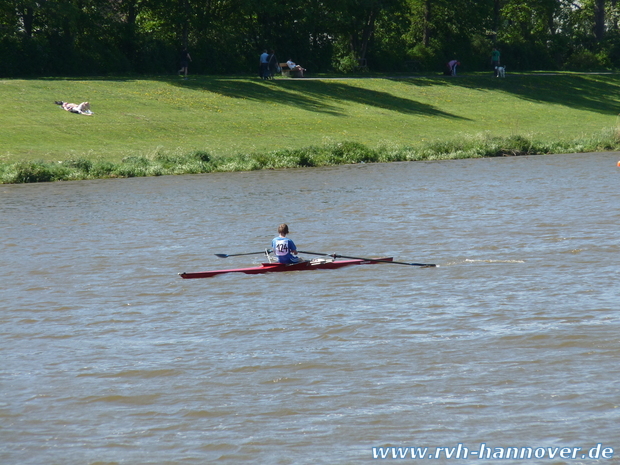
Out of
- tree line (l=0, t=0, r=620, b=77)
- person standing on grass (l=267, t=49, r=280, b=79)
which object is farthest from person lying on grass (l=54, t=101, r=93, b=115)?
person standing on grass (l=267, t=49, r=280, b=79)

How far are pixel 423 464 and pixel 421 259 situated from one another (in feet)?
32.2

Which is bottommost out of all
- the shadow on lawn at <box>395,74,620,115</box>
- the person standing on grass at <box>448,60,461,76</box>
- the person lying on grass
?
the person lying on grass

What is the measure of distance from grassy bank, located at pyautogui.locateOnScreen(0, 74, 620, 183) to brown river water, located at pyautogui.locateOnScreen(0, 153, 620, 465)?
11194mm

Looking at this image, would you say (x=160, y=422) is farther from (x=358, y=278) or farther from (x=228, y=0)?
(x=228, y=0)

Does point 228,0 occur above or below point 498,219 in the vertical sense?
above

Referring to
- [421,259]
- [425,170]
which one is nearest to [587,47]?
[425,170]

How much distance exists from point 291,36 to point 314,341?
4879 centimetres

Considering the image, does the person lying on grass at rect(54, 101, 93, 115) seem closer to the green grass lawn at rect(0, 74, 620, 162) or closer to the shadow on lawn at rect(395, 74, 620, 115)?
the green grass lawn at rect(0, 74, 620, 162)

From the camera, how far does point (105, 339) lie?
41.4ft

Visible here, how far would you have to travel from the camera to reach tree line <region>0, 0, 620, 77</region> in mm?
50312

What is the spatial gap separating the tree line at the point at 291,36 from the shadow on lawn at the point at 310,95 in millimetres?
7022

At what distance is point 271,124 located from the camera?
41.7 meters

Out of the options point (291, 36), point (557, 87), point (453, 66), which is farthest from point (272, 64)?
point (557, 87)

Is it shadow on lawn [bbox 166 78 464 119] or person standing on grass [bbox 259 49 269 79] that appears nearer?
shadow on lawn [bbox 166 78 464 119]
